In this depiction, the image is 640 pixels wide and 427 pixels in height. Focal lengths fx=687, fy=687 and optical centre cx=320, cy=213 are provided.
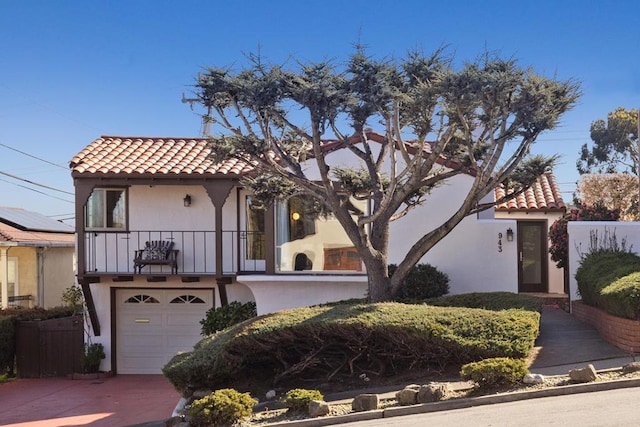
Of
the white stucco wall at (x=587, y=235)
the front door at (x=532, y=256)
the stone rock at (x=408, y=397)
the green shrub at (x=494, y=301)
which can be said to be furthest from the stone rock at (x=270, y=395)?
the front door at (x=532, y=256)

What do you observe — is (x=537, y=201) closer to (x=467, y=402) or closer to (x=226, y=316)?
(x=226, y=316)

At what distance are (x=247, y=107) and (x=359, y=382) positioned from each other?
518cm

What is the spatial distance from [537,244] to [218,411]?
489 inches

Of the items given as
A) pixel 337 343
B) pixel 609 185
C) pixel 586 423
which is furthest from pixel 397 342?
pixel 609 185

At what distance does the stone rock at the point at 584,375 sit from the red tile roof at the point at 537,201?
8389 mm

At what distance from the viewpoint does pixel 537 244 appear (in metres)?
19.1

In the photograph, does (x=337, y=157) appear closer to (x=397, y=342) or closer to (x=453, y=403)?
(x=397, y=342)

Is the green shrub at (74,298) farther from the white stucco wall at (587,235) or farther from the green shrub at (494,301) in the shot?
the white stucco wall at (587,235)

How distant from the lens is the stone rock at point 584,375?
9.22m

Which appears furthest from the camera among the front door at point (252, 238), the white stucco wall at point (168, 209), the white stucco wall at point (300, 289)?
the white stucco wall at point (168, 209)

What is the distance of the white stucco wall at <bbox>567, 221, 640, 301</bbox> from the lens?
568 inches

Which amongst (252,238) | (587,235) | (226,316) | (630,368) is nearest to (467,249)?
(587,235)

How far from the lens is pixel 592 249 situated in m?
14.6

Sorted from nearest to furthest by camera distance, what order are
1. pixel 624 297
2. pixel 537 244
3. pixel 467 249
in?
pixel 624 297, pixel 467 249, pixel 537 244
